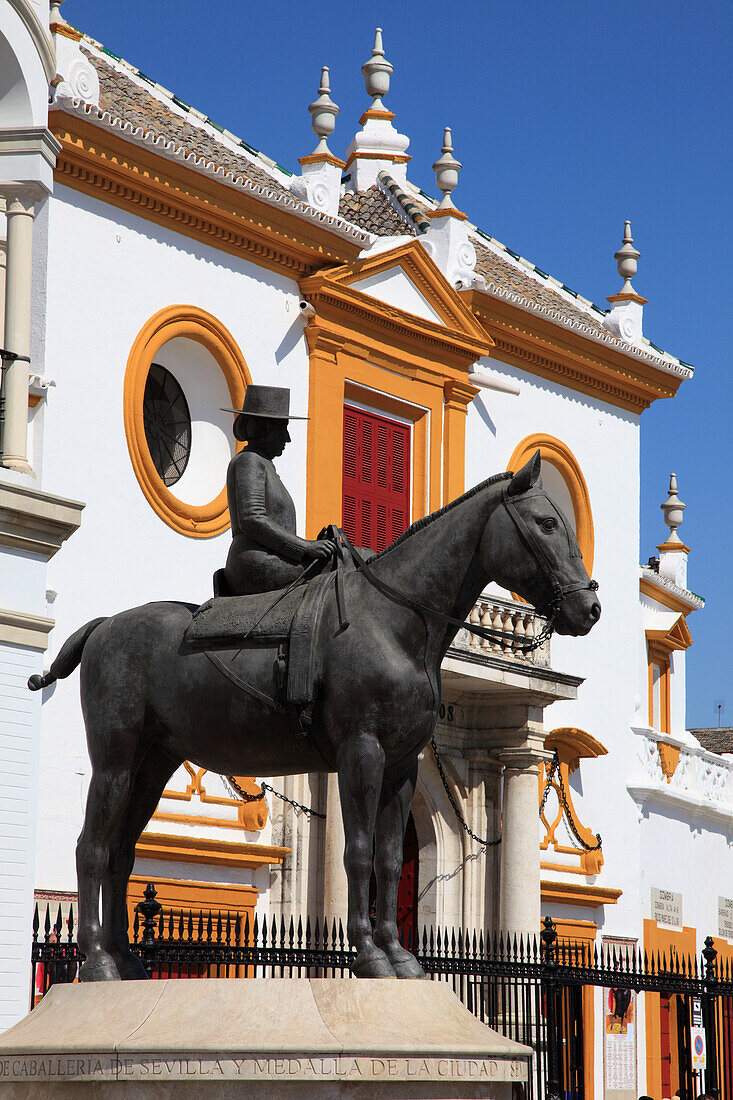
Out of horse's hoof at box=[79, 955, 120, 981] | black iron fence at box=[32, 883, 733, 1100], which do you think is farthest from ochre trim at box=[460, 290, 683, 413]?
horse's hoof at box=[79, 955, 120, 981]

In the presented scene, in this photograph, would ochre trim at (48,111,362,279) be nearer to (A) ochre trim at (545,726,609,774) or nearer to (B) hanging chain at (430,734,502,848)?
(B) hanging chain at (430,734,502,848)

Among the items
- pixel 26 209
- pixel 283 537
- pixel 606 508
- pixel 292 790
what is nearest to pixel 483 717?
pixel 292 790

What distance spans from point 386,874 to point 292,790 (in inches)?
430

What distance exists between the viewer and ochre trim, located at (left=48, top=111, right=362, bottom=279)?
52.8 feet

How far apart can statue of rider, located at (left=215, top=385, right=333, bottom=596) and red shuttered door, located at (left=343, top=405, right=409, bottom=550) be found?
11.8 m

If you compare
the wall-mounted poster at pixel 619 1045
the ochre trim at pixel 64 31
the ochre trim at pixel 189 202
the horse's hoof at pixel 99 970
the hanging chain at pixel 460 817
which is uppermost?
the ochre trim at pixel 64 31

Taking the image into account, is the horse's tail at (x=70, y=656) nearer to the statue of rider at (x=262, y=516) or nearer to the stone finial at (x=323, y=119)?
the statue of rider at (x=262, y=516)

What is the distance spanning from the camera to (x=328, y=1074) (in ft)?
20.3

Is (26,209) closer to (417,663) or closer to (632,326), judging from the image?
(417,663)

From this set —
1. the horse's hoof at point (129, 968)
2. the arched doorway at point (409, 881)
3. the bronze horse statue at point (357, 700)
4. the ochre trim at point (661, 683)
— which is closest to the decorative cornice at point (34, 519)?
the bronze horse statue at point (357, 700)

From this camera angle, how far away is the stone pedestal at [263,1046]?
6215 millimetres

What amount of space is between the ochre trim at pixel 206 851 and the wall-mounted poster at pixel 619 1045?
5617 millimetres

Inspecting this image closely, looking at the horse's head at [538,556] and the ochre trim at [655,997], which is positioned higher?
the horse's head at [538,556]

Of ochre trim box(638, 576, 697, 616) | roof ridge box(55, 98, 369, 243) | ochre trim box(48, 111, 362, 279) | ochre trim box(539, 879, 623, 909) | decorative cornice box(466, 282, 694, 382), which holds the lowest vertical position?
ochre trim box(539, 879, 623, 909)
